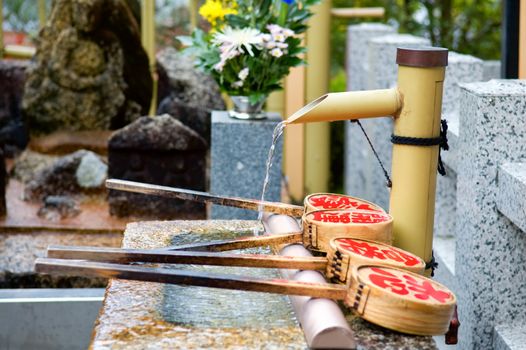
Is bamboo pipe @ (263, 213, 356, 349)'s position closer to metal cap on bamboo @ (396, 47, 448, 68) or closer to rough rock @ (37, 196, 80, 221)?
metal cap on bamboo @ (396, 47, 448, 68)

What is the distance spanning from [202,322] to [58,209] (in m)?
4.37

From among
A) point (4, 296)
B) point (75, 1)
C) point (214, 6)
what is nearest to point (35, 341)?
point (4, 296)

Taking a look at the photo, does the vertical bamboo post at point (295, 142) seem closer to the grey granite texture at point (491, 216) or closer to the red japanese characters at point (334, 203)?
the grey granite texture at point (491, 216)

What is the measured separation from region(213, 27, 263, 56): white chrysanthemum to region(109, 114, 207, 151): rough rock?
1221 mm

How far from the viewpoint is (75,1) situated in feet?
24.5

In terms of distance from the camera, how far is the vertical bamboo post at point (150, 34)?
8.02m

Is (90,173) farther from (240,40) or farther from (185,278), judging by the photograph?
(185,278)

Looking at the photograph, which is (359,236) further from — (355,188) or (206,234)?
(355,188)

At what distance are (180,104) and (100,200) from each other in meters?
1.10

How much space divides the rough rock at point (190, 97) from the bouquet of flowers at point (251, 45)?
2.03m

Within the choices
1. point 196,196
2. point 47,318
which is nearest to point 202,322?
point 196,196

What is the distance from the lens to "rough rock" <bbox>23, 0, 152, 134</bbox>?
7582mm

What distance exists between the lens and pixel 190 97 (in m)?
7.48

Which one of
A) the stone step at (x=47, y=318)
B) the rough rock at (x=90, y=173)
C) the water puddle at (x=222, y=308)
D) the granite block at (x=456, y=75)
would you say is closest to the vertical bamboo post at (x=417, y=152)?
the water puddle at (x=222, y=308)
